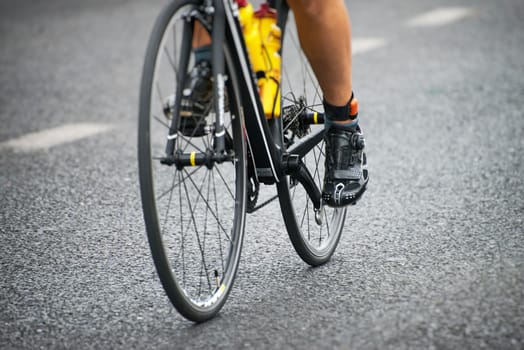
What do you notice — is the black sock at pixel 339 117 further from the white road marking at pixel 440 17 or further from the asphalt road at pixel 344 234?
the white road marking at pixel 440 17

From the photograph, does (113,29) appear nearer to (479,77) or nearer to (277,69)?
(479,77)

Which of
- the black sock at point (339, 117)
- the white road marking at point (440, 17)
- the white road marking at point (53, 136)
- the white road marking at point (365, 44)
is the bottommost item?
the white road marking at point (440, 17)

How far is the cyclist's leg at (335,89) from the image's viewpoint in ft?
9.18

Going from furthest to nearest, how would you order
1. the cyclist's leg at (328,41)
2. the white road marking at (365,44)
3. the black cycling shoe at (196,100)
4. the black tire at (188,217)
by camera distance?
the white road marking at (365,44)
the cyclist's leg at (328,41)
the black cycling shoe at (196,100)
the black tire at (188,217)

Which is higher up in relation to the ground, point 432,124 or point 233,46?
point 233,46

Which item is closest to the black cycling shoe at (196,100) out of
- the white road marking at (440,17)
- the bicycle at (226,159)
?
the bicycle at (226,159)

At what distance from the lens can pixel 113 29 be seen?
8211 millimetres

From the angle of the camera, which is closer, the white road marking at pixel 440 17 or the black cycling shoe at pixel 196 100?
the black cycling shoe at pixel 196 100

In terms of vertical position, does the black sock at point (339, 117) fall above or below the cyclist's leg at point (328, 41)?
below

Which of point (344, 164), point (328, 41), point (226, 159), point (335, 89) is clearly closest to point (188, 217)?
point (344, 164)

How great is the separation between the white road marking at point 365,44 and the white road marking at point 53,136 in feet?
7.86

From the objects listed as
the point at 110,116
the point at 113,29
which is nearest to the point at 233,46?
the point at 110,116

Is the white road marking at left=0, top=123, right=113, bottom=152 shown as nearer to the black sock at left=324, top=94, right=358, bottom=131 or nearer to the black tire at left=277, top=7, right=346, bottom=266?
the black tire at left=277, top=7, right=346, bottom=266

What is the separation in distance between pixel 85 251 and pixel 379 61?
12.1 feet
